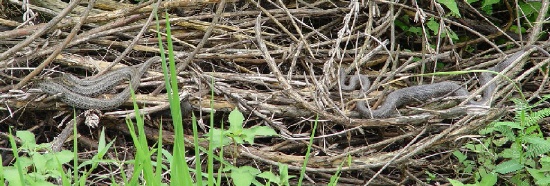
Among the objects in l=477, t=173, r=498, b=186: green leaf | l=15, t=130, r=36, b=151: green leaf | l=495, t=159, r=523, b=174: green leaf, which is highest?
l=15, t=130, r=36, b=151: green leaf

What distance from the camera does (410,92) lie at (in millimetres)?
4582

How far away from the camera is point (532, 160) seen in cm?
370

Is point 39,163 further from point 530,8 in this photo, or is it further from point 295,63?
point 530,8

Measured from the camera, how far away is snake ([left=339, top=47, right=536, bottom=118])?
423cm

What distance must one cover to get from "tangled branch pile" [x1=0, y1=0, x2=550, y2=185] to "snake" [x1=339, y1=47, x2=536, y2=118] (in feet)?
0.21

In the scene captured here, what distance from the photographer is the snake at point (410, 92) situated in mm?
4234

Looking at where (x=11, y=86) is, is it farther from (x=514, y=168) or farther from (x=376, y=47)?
(x=514, y=168)

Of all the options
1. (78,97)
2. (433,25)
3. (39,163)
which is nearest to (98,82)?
(78,97)

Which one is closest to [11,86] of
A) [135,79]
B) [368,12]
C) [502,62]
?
[135,79]

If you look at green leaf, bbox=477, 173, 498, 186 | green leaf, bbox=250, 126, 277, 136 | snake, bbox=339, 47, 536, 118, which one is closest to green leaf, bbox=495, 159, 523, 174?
green leaf, bbox=477, 173, 498, 186

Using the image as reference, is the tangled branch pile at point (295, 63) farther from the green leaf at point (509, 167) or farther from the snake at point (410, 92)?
the green leaf at point (509, 167)

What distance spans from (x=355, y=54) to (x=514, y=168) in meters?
1.51

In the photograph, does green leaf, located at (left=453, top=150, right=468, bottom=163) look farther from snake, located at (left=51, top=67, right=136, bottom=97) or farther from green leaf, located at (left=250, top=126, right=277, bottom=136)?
snake, located at (left=51, top=67, right=136, bottom=97)

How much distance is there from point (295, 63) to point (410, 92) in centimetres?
84
